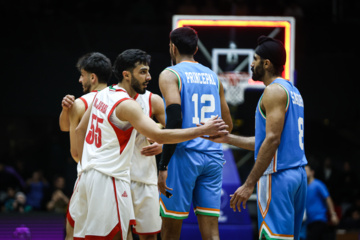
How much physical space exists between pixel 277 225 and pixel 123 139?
138 centimetres

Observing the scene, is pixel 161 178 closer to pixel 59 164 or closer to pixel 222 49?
pixel 222 49

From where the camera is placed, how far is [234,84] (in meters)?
A: 11.4

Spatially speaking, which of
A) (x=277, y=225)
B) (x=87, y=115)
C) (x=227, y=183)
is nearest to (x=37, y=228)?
(x=227, y=183)

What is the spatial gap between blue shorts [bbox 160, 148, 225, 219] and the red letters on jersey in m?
0.66

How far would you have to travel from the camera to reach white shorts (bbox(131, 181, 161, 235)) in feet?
17.0

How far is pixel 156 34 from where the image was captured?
12.8 m

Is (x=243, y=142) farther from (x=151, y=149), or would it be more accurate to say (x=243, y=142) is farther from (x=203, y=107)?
(x=151, y=149)

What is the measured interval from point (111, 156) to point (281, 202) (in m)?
1.37

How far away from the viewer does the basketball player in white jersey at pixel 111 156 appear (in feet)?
14.1

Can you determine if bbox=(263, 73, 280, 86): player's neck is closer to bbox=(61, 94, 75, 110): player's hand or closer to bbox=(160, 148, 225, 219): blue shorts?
bbox=(160, 148, 225, 219): blue shorts

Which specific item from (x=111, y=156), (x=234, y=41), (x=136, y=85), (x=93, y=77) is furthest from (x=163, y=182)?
(x=234, y=41)

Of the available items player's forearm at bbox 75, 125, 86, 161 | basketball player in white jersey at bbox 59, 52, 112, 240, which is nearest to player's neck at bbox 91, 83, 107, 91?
basketball player in white jersey at bbox 59, 52, 112, 240

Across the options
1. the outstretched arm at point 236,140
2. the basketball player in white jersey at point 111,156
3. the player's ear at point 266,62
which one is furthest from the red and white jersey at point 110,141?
the player's ear at point 266,62

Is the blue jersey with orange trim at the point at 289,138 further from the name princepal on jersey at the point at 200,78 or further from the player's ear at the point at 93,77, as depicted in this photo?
the player's ear at the point at 93,77
